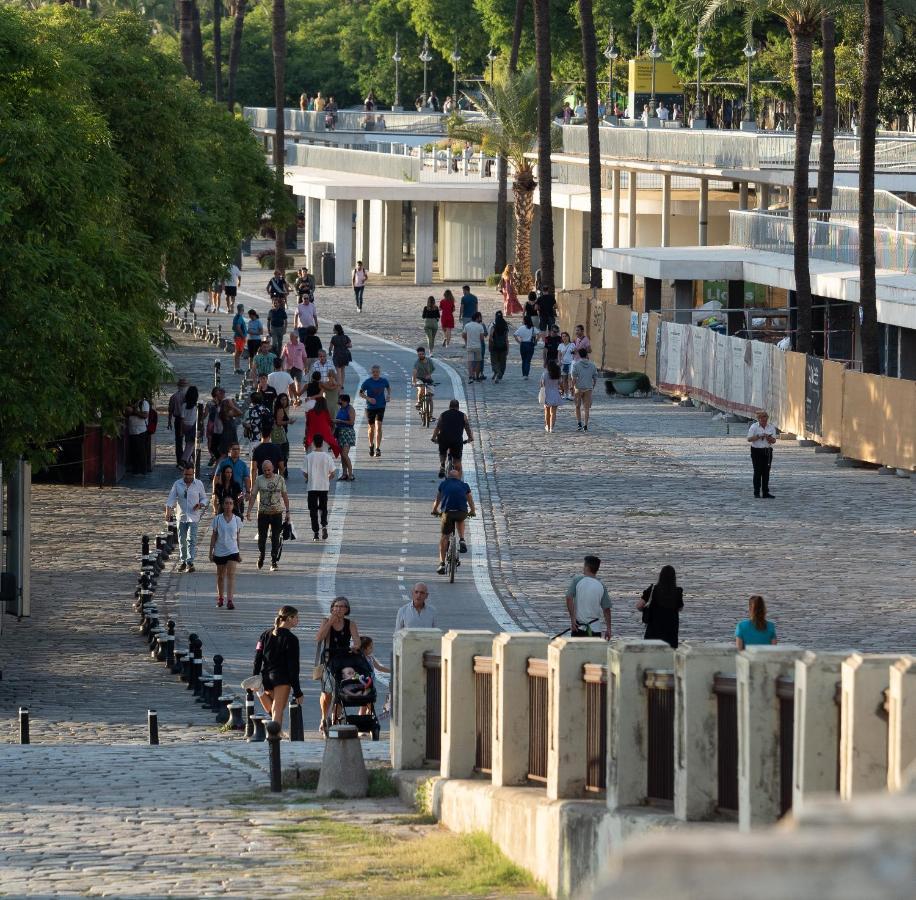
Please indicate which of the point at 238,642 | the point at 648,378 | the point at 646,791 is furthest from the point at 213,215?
the point at 646,791

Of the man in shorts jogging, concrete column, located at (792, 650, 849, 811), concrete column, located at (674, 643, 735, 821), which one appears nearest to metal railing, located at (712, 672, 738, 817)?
concrete column, located at (674, 643, 735, 821)

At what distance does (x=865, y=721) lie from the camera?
7.72m

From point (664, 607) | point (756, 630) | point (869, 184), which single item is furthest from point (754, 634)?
point (869, 184)

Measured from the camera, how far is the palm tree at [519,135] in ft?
214

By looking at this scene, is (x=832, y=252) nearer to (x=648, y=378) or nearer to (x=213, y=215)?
(x=648, y=378)

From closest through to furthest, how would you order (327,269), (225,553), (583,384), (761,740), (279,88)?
(761,740) < (225,553) < (583,384) < (279,88) < (327,269)

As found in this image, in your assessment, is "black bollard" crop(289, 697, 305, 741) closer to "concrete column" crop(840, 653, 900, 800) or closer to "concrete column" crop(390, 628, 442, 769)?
"concrete column" crop(390, 628, 442, 769)

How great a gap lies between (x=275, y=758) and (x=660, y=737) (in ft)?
12.2

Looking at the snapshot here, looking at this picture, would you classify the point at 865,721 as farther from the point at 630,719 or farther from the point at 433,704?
the point at 433,704

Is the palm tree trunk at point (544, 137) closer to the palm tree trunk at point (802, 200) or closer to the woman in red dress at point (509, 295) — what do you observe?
the woman in red dress at point (509, 295)

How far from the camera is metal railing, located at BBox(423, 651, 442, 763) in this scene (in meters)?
12.4

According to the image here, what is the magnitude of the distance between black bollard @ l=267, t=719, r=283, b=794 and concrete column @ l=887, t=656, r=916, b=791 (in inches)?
217

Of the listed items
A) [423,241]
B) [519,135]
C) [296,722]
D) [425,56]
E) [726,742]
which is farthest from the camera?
[425,56]

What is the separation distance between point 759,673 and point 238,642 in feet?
38.3
